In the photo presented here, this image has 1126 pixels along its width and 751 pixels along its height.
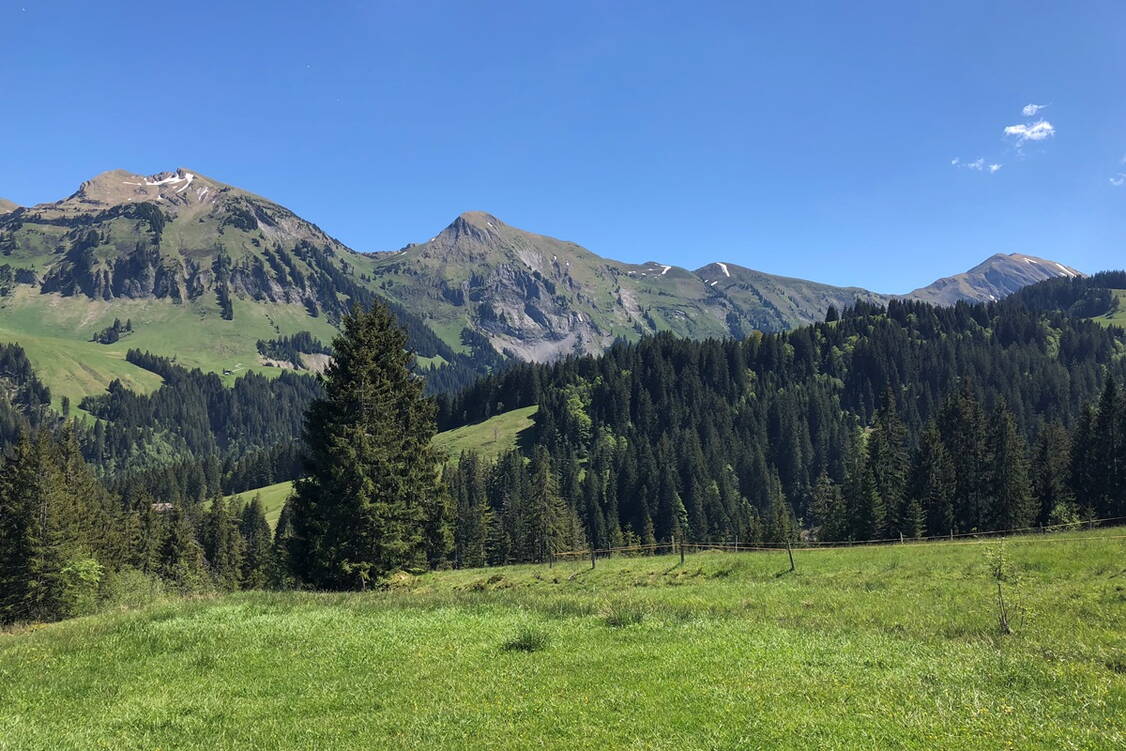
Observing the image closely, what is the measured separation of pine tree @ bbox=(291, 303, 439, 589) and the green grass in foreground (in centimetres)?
717

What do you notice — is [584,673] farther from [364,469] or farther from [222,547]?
[222,547]

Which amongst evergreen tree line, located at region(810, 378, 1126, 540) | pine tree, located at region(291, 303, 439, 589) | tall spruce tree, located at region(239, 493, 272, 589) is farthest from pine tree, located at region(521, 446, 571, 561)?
pine tree, located at region(291, 303, 439, 589)

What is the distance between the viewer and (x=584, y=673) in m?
15.7

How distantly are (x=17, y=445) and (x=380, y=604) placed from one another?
157ft

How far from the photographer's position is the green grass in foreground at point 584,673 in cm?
1170

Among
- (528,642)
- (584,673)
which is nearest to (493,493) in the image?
(528,642)

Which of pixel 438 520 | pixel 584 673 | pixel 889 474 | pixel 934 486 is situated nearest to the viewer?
pixel 584 673

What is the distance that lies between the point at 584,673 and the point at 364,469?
74.2 ft

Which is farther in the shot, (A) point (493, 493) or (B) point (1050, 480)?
(A) point (493, 493)

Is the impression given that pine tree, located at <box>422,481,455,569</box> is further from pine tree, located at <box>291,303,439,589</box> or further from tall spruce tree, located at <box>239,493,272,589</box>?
tall spruce tree, located at <box>239,493,272,589</box>

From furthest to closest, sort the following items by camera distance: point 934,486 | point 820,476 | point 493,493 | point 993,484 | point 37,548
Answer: point 820,476 → point 493,493 → point 934,486 → point 993,484 → point 37,548

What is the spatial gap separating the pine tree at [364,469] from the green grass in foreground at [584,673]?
23.5ft

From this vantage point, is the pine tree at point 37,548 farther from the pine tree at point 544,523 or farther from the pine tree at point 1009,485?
the pine tree at point 1009,485

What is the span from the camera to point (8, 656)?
61.3ft
